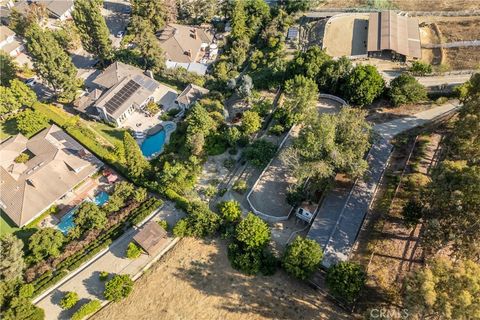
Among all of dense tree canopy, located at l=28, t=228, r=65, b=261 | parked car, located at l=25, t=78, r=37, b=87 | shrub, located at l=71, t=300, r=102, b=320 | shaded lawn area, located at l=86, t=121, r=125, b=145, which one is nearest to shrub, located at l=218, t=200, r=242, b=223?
shrub, located at l=71, t=300, r=102, b=320

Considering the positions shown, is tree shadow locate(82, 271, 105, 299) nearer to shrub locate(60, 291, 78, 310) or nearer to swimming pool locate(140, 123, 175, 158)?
shrub locate(60, 291, 78, 310)

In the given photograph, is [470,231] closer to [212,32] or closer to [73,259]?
[73,259]

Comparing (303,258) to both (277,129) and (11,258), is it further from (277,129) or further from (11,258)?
(11,258)

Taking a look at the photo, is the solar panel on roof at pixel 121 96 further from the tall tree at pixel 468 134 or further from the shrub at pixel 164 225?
the tall tree at pixel 468 134

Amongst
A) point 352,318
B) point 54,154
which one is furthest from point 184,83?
point 352,318

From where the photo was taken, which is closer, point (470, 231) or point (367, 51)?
point (470, 231)

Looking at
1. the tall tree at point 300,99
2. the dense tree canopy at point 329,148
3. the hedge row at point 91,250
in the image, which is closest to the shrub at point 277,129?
the tall tree at point 300,99
